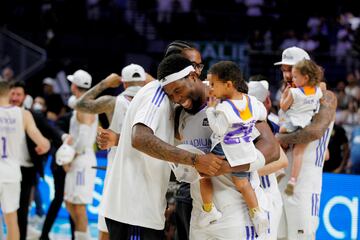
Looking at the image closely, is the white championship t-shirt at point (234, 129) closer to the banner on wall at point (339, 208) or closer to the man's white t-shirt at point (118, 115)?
the man's white t-shirt at point (118, 115)

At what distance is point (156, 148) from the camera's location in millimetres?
4293

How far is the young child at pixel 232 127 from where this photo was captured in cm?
433

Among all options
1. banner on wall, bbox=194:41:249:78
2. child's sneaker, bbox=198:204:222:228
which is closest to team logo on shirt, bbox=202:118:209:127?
child's sneaker, bbox=198:204:222:228

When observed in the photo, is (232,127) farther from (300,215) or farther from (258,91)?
(300,215)

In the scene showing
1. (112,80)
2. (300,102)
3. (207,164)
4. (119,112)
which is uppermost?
(112,80)

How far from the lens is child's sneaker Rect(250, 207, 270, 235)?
14.8 ft

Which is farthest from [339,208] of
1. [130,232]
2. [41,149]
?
[130,232]

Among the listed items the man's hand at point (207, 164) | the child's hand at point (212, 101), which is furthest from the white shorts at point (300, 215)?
the man's hand at point (207, 164)

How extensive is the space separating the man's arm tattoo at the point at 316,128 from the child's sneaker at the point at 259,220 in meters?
1.81

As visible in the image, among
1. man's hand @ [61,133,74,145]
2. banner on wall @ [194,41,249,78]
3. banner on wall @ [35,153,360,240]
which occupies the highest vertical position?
banner on wall @ [194,41,249,78]

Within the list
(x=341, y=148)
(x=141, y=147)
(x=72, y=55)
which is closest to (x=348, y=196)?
(x=341, y=148)

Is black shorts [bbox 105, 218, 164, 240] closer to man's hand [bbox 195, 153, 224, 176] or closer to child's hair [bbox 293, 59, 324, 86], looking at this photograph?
man's hand [bbox 195, 153, 224, 176]

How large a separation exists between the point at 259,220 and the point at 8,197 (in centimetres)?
393

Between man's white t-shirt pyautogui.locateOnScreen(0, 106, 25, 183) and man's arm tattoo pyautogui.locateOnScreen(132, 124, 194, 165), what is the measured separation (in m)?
3.67
